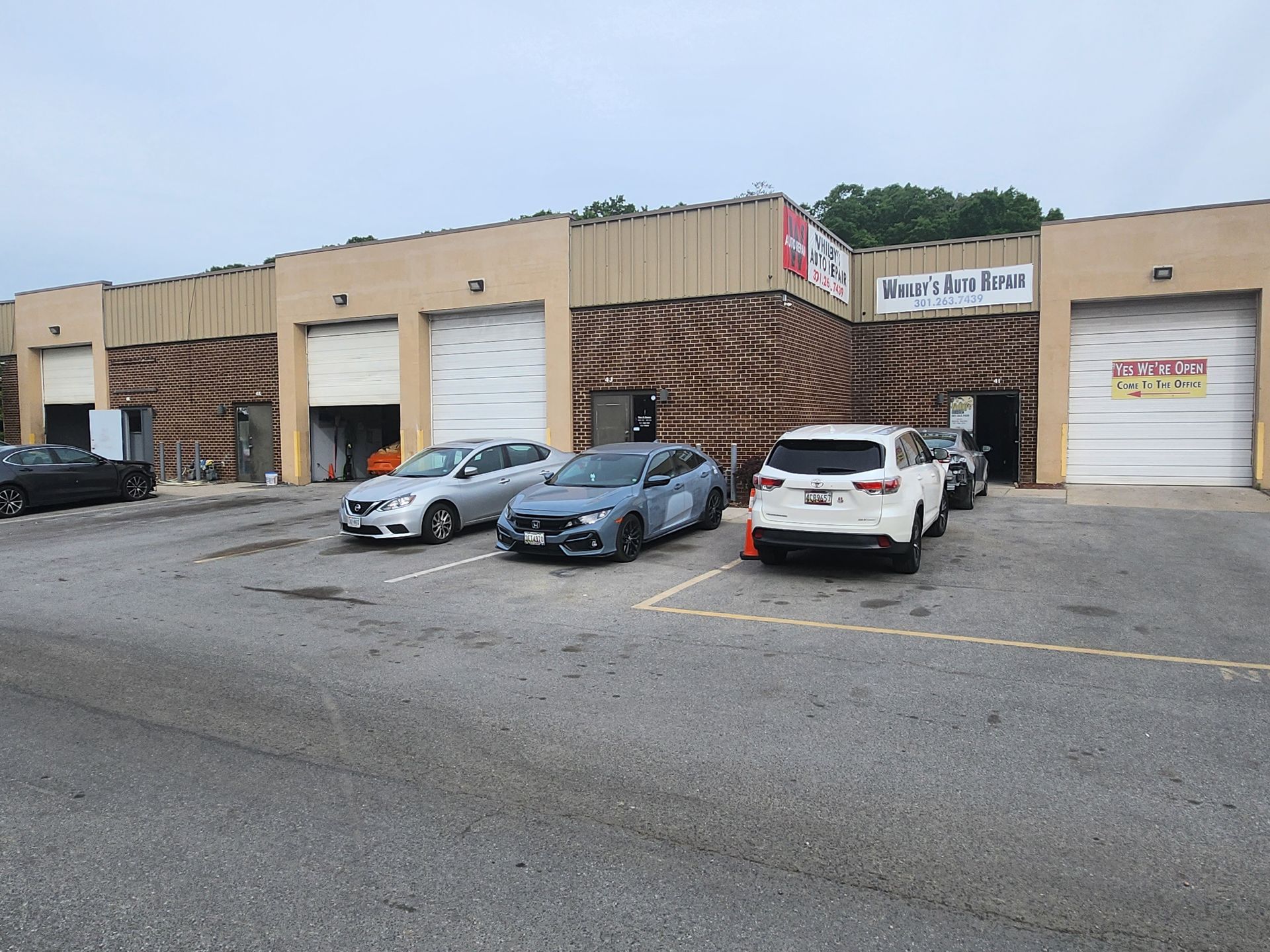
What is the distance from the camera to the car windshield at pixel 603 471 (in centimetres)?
1130

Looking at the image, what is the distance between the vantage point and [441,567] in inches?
412

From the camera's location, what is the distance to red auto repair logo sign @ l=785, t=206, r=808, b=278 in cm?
1644

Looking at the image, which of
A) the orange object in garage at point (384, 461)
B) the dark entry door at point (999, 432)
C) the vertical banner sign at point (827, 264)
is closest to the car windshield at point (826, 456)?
the vertical banner sign at point (827, 264)

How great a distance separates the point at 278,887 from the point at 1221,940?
11.3 ft

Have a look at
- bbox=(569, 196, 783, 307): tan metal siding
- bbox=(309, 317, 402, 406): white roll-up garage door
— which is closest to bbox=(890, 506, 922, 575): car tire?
bbox=(569, 196, 783, 307): tan metal siding

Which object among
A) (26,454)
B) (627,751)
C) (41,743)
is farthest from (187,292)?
(627,751)

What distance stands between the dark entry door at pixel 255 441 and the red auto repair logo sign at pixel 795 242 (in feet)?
47.9

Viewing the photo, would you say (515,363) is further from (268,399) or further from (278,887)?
(278,887)

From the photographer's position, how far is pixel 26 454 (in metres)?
17.2

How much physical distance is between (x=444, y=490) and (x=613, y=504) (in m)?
3.14

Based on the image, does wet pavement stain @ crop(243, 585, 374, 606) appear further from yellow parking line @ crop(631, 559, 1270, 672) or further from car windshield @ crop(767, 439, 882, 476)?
car windshield @ crop(767, 439, 882, 476)

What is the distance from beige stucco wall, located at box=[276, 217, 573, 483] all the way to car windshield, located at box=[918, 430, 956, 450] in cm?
751

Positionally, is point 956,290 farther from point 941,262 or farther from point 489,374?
point 489,374

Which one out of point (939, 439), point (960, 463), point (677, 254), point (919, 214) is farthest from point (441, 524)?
point (919, 214)
